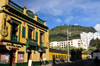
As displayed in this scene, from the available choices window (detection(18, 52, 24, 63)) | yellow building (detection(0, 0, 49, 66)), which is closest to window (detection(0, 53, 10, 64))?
yellow building (detection(0, 0, 49, 66))

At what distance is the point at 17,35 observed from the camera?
650 inches

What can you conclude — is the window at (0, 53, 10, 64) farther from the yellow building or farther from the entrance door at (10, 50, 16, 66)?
the entrance door at (10, 50, 16, 66)

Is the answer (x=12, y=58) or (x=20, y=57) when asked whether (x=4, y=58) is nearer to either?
(x=12, y=58)

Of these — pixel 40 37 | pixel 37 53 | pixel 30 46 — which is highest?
pixel 40 37

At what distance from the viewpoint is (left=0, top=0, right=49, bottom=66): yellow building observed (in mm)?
13940

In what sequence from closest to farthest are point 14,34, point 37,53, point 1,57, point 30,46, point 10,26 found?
point 1,57 < point 10,26 < point 14,34 < point 30,46 < point 37,53

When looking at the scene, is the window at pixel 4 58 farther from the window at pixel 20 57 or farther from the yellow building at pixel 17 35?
the window at pixel 20 57

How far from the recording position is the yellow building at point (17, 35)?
13.9 m

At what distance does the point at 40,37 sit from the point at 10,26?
9264 millimetres

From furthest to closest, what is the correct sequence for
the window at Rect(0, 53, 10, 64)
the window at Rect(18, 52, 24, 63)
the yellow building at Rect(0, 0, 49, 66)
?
the window at Rect(18, 52, 24, 63) < the yellow building at Rect(0, 0, 49, 66) < the window at Rect(0, 53, 10, 64)

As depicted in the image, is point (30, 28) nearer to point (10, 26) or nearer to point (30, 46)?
point (30, 46)

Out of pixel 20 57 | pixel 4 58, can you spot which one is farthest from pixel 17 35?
pixel 4 58

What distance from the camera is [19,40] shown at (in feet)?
54.5

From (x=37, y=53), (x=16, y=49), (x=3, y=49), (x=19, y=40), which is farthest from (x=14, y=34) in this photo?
(x=37, y=53)
